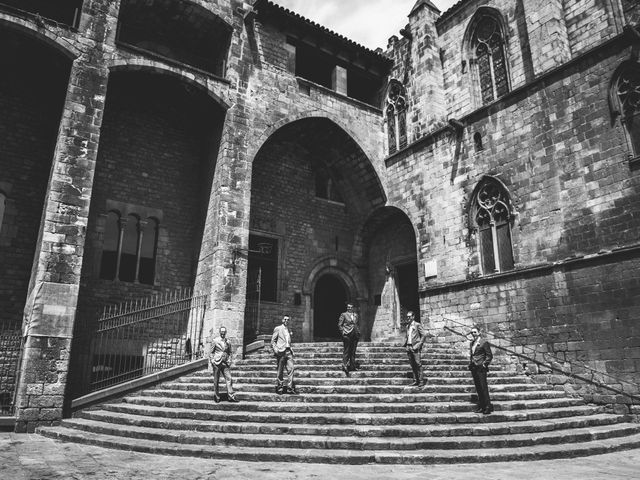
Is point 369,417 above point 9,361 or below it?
below

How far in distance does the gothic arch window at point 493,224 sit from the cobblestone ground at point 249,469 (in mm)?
6496

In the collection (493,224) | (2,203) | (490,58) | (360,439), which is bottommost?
(360,439)

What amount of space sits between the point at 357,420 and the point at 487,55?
11.9 meters

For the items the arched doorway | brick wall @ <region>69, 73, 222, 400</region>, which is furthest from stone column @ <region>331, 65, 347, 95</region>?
the arched doorway

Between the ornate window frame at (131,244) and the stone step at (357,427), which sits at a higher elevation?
the ornate window frame at (131,244)

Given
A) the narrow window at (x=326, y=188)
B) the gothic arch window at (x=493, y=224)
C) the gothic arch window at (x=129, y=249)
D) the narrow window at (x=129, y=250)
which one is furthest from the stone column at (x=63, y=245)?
the gothic arch window at (x=493, y=224)

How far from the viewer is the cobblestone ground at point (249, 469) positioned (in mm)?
5500

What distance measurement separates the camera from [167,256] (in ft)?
46.5

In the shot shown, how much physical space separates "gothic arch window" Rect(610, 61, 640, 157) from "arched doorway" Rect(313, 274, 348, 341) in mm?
10072

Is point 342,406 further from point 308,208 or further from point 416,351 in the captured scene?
point 308,208

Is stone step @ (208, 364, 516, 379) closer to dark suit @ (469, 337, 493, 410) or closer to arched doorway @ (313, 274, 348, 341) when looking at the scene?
dark suit @ (469, 337, 493, 410)

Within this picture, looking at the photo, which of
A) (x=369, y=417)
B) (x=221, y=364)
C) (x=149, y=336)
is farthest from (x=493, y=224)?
(x=149, y=336)

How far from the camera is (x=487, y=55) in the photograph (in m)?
14.6

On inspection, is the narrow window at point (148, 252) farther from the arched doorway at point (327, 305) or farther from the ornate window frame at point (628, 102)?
the ornate window frame at point (628, 102)
